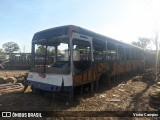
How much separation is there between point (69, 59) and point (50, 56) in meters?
1.55

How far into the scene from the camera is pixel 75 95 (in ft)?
29.0

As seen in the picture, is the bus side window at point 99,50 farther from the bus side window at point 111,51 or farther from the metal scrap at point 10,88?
the metal scrap at point 10,88

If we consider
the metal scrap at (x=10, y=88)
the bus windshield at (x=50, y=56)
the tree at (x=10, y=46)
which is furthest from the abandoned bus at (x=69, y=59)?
the tree at (x=10, y=46)

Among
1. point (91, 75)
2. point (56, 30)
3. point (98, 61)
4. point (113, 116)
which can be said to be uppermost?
point (56, 30)

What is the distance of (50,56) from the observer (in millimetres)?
8883

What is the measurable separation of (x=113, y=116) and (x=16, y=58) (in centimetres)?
2804

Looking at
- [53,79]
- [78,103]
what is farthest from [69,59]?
[78,103]

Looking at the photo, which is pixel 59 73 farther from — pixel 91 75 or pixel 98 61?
pixel 98 61

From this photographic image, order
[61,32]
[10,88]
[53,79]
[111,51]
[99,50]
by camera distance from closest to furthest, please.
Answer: [53,79]
[61,32]
[99,50]
[10,88]
[111,51]

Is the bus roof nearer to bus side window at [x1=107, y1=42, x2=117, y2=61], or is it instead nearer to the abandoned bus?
the abandoned bus

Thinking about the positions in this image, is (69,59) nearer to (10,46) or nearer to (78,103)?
(78,103)

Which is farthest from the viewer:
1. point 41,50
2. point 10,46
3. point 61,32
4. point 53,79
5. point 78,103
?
point 10,46

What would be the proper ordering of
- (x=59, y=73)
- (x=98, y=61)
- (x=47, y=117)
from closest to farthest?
(x=47, y=117) < (x=59, y=73) < (x=98, y=61)

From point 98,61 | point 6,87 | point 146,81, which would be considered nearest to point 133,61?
point 146,81
